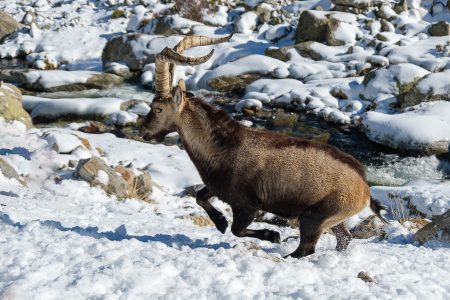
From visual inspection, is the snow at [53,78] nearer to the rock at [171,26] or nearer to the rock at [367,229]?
the rock at [171,26]

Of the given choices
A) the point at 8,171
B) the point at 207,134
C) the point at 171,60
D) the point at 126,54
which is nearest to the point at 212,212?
the point at 207,134

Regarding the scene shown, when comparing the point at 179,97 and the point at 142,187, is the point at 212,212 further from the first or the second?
the point at 142,187

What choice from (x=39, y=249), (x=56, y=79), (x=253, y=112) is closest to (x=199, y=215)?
(x=39, y=249)

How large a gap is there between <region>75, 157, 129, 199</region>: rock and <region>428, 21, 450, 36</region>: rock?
21703mm

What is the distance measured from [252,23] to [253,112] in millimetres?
12979

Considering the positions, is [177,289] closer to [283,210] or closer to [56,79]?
[283,210]

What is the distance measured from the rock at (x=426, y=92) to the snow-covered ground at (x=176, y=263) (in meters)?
13.2

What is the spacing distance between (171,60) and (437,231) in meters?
3.89

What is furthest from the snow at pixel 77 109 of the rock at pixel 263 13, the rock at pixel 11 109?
the rock at pixel 263 13

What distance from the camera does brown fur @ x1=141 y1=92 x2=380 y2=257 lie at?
5.96m

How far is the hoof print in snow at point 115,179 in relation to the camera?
1043cm

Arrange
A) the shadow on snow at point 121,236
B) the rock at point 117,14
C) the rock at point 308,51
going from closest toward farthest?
the shadow on snow at point 121,236 < the rock at point 308,51 < the rock at point 117,14

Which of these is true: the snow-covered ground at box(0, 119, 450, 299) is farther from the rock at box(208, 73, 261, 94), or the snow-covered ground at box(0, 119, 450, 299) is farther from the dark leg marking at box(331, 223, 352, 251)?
the rock at box(208, 73, 261, 94)

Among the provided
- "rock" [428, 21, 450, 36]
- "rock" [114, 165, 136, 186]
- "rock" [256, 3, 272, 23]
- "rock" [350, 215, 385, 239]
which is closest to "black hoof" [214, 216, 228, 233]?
"rock" [350, 215, 385, 239]
